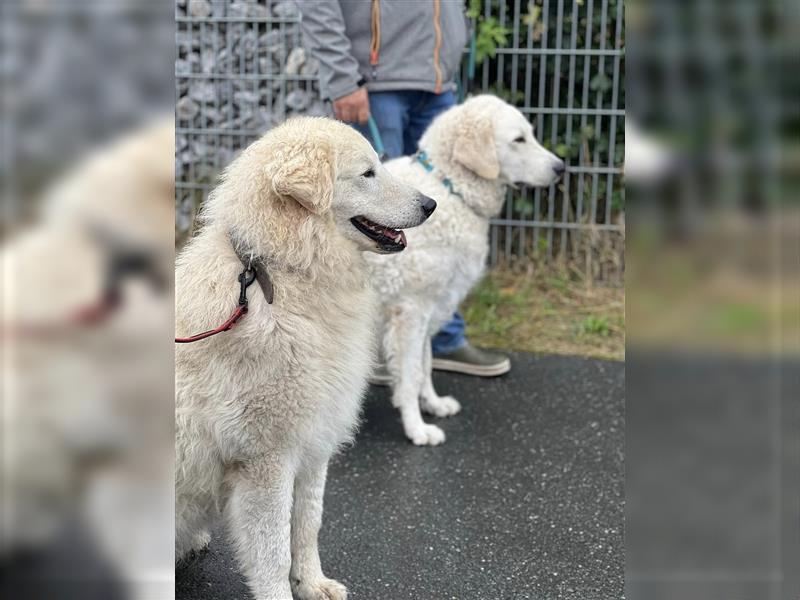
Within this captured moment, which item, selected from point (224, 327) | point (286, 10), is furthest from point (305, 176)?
point (286, 10)

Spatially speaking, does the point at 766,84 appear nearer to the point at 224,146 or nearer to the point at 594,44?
the point at 594,44

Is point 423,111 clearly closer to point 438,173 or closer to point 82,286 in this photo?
point 438,173

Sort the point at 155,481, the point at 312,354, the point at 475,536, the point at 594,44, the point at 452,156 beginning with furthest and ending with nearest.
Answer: the point at 594,44 → the point at 452,156 → the point at 475,536 → the point at 312,354 → the point at 155,481

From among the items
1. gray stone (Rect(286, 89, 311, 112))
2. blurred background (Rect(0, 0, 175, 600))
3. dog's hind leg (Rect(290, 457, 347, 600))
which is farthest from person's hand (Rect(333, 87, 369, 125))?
blurred background (Rect(0, 0, 175, 600))

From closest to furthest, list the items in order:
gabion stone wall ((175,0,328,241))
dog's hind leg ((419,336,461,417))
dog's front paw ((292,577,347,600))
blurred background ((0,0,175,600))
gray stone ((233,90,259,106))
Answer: blurred background ((0,0,175,600)) < dog's front paw ((292,577,347,600)) < dog's hind leg ((419,336,461,417)) < gabion stone wall ((175,0,328,241)) < gray stone ((233,90,259,106))

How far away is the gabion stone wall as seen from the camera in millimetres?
7086

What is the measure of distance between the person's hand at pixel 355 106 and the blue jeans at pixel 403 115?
8.0 inches

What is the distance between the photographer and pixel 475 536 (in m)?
3.32

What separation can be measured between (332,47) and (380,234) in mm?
1870

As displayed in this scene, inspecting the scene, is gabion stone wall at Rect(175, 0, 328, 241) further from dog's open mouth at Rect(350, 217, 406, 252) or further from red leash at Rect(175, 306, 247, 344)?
red leash at Rect(175, 306, 247, 344)

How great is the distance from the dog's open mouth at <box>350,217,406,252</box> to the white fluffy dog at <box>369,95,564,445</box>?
1293 millimetres

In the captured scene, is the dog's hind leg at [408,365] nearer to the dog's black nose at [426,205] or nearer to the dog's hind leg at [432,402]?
the dog's hind leg at [432,402]

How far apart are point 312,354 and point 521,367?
127 inches

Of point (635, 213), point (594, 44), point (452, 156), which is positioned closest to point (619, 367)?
point (452, 156)
